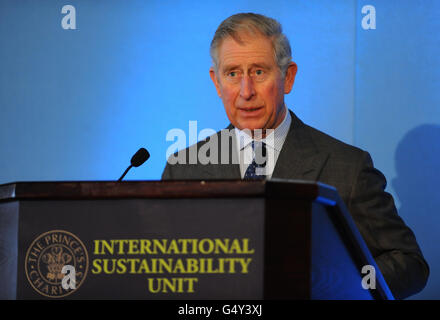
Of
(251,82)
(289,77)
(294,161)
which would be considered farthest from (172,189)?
(289,77)

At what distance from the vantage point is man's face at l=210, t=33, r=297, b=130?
7.07 feet

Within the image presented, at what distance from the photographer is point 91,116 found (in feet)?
9.98

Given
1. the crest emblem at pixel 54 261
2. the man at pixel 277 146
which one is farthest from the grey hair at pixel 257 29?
the crest emblem at pixel 54 261

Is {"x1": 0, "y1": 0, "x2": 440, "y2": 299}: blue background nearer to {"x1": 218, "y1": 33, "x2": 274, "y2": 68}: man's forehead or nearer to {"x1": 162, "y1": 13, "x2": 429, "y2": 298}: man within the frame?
{"x1": 162, "y1": 13, "x2": 429, "y2": 298}: man

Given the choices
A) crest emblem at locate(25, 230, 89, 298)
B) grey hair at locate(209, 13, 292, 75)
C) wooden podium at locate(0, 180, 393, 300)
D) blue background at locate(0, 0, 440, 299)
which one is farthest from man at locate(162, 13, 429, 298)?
crest emblem at locate(25, 230, 89, 298)

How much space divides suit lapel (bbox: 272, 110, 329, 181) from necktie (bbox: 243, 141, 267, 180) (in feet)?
0.16

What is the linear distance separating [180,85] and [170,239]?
1.92 metres

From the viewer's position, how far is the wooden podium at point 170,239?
43.4 inches

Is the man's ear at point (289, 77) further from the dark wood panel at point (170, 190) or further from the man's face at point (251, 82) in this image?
the dark wood panel at point (170, 190)

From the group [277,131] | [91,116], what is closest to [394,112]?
[277,131]

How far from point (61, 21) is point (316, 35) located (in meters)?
1.19

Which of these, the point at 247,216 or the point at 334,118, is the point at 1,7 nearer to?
the point at 334,118

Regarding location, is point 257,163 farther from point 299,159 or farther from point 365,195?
point 365,195
